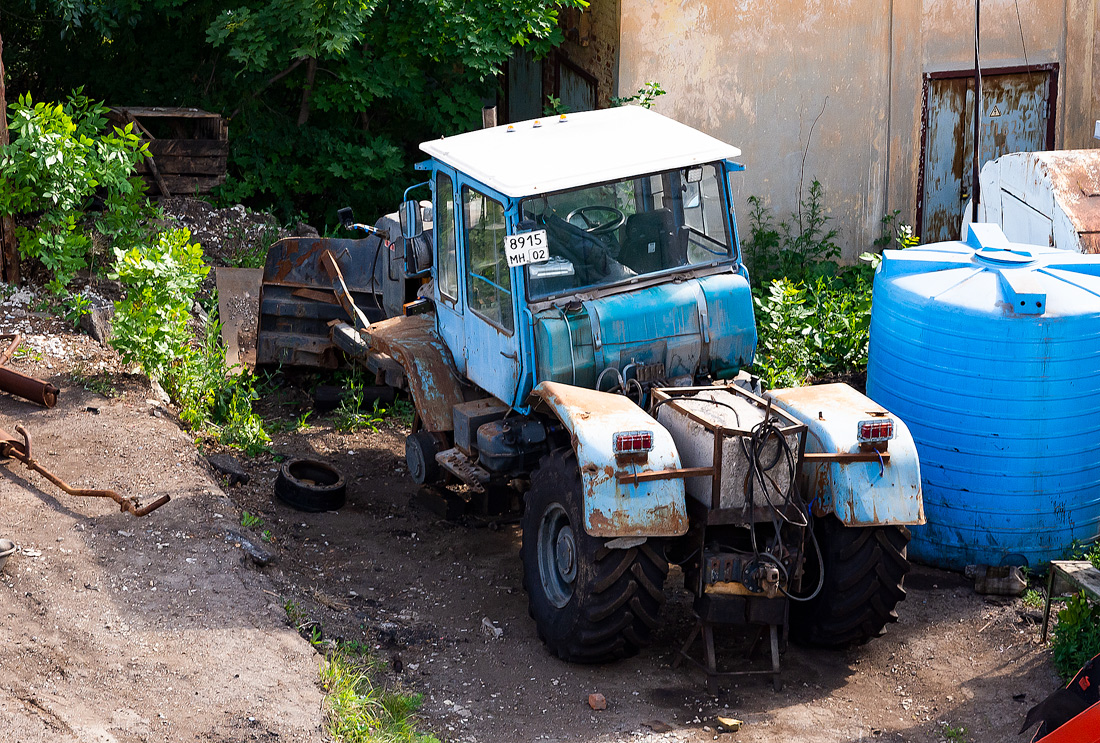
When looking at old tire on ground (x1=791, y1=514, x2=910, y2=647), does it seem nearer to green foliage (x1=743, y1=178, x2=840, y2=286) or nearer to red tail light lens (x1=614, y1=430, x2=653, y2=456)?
red tail light lens (x1=614, y1=430, x2=653, y2=456)

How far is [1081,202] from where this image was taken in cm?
806

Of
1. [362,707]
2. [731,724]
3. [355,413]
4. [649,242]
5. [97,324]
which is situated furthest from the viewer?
[355,413]

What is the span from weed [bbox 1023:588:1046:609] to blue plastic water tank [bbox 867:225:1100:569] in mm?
237

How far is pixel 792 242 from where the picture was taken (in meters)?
11.0

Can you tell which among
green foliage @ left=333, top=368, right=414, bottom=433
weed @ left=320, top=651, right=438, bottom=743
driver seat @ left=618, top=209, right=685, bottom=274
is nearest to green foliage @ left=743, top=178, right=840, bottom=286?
green foliage @ left=333, top=368, right=414, bottom=433

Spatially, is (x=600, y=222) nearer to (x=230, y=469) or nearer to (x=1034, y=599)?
(x=230, y=469)

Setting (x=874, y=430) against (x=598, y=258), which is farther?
(x=598, y=258)

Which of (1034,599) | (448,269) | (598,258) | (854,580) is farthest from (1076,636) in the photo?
(448,269)

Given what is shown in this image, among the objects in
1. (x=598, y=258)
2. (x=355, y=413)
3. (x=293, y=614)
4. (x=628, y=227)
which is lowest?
(x=293, y=614)

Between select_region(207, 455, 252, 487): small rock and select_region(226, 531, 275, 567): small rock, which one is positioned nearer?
select_region(226, 531, 275, 567): small rock

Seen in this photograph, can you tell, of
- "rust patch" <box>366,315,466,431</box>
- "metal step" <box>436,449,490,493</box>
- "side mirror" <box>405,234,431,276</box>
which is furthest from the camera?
"side mirror" <box>405,234,431,276</box>

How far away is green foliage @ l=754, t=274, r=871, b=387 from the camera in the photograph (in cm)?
871

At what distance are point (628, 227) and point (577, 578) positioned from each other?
6.64 ft

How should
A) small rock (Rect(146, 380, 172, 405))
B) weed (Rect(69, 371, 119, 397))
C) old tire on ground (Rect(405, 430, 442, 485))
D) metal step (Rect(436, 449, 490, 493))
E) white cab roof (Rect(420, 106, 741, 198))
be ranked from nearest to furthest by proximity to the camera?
white cab roof (Rect(420, 106, 741, 198)) → metal step (Rect(436, 449, 490, 493)) → old tire on ground (Rect(405, 430, 442, 485)) → weed (Rect(69, 371, 119, 397)) → small rock (Rect(146, 380, 172, 405))
